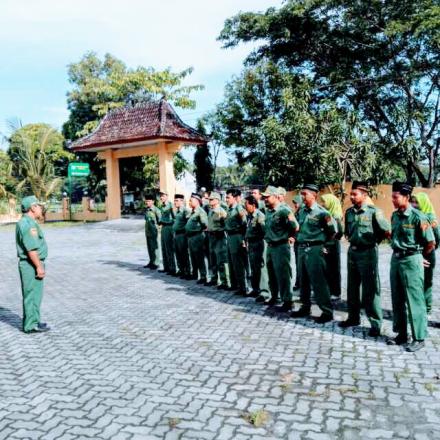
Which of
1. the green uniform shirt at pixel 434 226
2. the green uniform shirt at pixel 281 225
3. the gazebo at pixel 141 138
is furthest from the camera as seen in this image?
the gazebo at pixel 141 138

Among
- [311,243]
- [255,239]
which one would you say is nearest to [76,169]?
[255,239]

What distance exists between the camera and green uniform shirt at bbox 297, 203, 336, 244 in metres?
5.82

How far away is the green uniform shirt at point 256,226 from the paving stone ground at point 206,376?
100 cm

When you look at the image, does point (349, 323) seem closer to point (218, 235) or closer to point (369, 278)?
point (369, 278)

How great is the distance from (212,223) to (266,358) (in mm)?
3665

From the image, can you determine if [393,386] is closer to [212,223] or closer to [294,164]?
[212,223]

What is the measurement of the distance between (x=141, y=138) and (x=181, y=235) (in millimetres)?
11370

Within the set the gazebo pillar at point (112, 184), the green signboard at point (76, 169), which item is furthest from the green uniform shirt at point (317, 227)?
the green signboard at point (76, 169)

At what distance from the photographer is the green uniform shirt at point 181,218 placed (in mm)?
9156

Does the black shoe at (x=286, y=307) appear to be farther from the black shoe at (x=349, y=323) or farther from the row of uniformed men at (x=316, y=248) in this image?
the black shoe at (x=349, y=323)

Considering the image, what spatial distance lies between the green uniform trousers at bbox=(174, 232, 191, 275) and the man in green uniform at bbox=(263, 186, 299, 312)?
2.92 metres

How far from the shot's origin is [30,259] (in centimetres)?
576

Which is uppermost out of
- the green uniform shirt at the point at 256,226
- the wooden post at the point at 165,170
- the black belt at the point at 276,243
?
the wooden post at the point at 165,170

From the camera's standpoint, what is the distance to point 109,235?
18.0 meters
